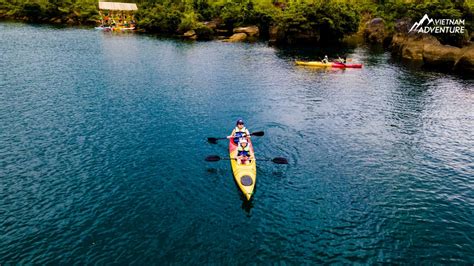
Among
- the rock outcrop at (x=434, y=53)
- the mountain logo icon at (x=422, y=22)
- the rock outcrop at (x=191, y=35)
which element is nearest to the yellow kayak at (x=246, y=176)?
the rock outcrop at (x=434, y=53)

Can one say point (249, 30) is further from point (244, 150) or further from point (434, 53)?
point (244, 150)

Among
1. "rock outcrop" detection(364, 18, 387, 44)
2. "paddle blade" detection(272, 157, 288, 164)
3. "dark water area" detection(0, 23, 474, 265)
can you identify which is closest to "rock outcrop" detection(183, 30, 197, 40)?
"rock outcrop" detection(364, 18, 387, 44)

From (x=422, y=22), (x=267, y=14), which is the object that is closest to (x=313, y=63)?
(x=422, y=22)

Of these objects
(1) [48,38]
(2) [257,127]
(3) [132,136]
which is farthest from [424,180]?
(1) [48,38]

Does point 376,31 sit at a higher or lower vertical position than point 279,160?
higher

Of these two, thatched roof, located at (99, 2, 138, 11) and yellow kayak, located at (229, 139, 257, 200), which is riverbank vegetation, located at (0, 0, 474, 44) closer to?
thatched roof, located at (99, 2, 138, 11)

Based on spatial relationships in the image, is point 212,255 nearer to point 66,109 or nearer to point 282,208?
point 282,208

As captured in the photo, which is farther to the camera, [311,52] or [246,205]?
[311,52]
